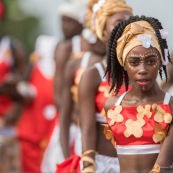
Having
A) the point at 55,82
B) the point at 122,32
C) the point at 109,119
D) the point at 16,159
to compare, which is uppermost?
the point at 122,32

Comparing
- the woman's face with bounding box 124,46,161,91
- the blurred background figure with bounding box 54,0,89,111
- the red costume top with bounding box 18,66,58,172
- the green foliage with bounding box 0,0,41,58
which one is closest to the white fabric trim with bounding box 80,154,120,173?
the woman's face with bounding box 124,46,161,91

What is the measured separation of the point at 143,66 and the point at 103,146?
1404 millimetres

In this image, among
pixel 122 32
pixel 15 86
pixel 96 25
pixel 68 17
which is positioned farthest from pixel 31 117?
pixel 122 32

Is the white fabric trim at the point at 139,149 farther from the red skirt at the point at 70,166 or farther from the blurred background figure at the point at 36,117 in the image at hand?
the blurred background figure at the point at 36,117

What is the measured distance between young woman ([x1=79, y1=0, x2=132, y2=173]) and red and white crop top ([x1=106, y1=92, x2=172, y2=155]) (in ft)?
2.49

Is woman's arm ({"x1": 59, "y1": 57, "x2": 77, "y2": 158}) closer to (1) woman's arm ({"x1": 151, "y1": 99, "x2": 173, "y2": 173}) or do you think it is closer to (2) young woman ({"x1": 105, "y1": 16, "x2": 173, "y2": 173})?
(2) young woman ({"x1": 105, "y1": 16, "x2": 173, "y2": 173})

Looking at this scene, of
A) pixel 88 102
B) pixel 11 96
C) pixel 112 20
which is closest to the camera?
pixel 88 102

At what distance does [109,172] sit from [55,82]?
11.4ft

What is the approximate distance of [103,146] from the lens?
7.66m

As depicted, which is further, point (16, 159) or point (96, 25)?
point (16, 159)

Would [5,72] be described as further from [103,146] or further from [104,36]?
[103,146]

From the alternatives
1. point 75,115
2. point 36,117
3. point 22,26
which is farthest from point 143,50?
point 22,26

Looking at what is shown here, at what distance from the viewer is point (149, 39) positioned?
6465 mm

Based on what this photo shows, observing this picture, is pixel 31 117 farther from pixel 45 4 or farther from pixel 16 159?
pixel 45 4
